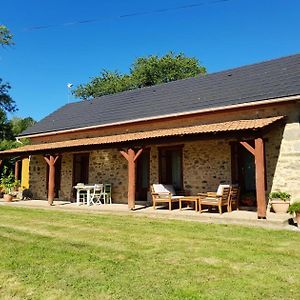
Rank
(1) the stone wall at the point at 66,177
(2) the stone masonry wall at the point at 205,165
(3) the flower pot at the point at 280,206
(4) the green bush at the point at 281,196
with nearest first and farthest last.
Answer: (3) the flower pot at the point at 280,206
(4) the green bush at the point at 281,196
(2) the stone masonry wall at the point at 205,165
(1) the stone wall at the point at 66,177

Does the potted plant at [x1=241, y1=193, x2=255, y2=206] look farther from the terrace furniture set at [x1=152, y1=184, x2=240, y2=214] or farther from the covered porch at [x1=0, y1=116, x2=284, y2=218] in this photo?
the terrace furniture set at [x1=152, y1=184, x2=240, y2=214]

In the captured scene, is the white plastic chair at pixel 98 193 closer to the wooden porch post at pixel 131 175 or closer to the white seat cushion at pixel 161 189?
the wooden porch post at pixel 131 175

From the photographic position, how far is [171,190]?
1103 cm

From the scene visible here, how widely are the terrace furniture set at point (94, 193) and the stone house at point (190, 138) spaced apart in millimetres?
327

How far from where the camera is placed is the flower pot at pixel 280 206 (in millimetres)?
8727

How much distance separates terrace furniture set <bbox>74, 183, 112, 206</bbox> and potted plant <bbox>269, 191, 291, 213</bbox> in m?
6.25

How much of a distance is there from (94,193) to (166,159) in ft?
10.0

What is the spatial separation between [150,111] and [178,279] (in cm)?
977

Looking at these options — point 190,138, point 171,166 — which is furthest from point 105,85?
point 190,138

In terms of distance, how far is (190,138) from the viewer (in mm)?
9469

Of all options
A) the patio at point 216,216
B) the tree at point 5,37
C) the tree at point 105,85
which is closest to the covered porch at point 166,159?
Answer: the patio at point 216,216

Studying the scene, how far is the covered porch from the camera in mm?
8749

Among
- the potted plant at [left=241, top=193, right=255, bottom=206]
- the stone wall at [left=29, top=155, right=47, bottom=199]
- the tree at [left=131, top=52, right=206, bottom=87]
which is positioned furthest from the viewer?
the tree at [left=131, top=52, right=206, bottom=87]

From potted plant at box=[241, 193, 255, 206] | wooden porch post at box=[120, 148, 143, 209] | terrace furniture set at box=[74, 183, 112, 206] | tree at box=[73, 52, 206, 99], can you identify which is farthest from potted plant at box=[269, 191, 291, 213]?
tree at box=[73, 52, 206, 99]
